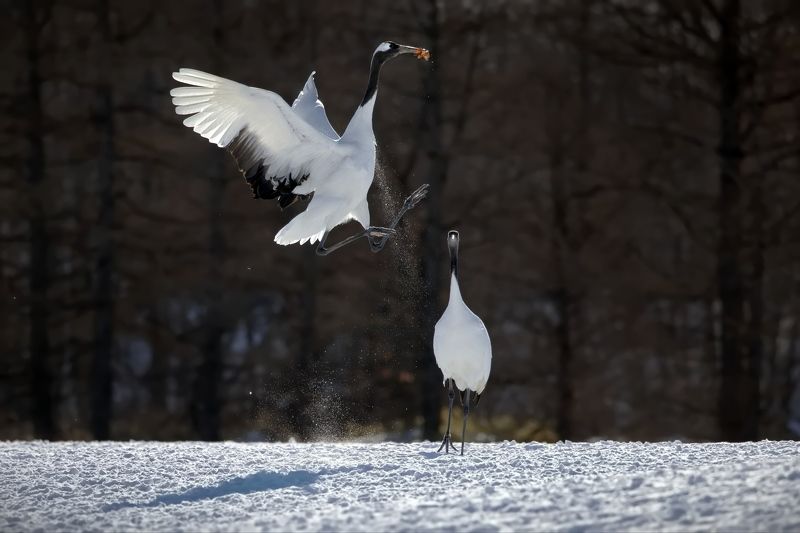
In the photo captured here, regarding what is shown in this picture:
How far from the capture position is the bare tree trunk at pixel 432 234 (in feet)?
34.8

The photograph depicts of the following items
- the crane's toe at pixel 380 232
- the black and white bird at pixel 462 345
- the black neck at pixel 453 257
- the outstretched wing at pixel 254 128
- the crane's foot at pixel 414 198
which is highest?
the outstretched wing at pixel 254 128

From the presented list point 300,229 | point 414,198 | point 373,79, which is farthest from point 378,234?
point 373,79

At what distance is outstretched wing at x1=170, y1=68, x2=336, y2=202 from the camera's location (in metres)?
6.05

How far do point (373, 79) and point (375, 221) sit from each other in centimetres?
466

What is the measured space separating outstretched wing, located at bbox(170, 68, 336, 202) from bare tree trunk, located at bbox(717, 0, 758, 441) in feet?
20.0

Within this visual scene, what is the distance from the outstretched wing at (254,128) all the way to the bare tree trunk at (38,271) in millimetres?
5645

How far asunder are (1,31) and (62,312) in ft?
9.76

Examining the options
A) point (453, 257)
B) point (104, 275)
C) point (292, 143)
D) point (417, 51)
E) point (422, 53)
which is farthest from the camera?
point (104, 275)

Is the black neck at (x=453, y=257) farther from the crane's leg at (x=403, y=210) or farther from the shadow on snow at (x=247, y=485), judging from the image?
the shadow on snow at (x=247, y=485)

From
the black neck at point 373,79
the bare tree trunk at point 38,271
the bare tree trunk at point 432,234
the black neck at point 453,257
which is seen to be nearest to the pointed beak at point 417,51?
the black neck at point 373,79

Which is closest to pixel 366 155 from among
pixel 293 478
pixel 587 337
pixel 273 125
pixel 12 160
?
pixel 273 125

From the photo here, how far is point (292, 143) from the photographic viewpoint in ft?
20.7

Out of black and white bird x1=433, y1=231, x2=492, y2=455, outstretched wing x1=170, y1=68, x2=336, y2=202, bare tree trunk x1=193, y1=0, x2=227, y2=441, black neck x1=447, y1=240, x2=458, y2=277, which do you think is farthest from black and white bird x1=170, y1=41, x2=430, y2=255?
bare tree trunk x1=193, y1=0, x2=227, y2=441

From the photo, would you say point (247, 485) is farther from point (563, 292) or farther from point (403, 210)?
point (563, 292)
